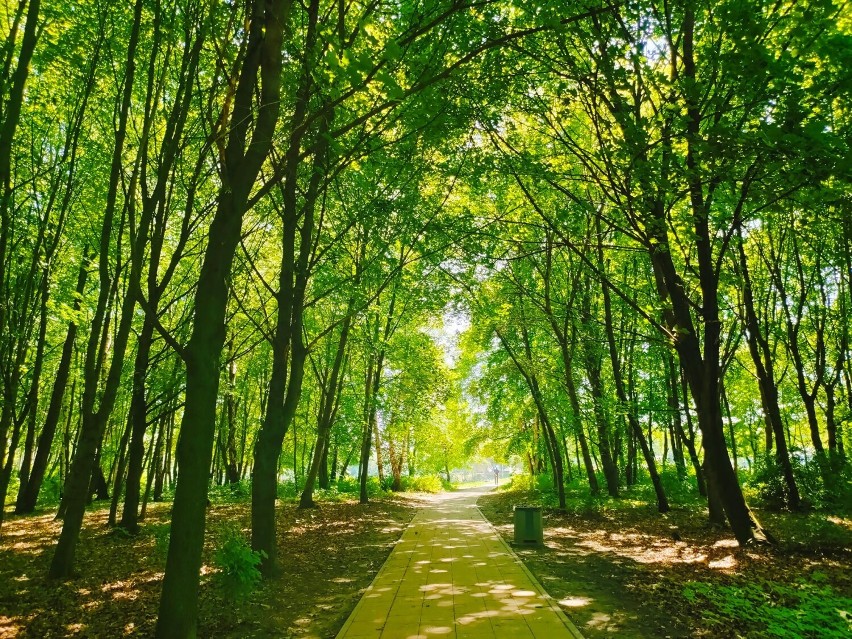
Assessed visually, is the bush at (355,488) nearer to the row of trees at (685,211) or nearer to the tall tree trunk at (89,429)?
the row of trees at (685,211)

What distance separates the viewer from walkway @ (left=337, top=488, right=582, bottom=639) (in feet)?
17.4

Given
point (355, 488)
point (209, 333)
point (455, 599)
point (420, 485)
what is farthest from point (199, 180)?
point (420, 485)

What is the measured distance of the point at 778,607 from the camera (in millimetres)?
5527

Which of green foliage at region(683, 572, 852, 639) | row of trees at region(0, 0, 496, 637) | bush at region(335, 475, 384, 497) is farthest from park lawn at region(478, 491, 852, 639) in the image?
bush at region(335, 475, 384, 497)

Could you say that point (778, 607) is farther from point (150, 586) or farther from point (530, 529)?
point (150, 586)

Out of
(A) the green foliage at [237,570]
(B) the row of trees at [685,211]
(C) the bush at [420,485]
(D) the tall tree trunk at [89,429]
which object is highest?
(B) the row of trees at [685,211]

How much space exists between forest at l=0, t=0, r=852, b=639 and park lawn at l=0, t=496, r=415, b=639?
30 cm

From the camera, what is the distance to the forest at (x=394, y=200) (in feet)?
17.4

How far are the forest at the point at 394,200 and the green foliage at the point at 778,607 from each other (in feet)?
9.69

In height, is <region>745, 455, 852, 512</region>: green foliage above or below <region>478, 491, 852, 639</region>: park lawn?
above

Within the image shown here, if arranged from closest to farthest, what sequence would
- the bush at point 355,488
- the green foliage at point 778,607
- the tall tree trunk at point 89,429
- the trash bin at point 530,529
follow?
the green foliage at point 778,607 → the tall tree trunk at point 89,429 → the trash bin at point 530,529 → the bush at point 355,488

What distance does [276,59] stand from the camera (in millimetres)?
5035

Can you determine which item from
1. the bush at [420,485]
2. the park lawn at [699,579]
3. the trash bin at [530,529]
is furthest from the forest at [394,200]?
the bush at [420,485]

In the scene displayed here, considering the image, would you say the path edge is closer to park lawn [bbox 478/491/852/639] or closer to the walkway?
the walkway
